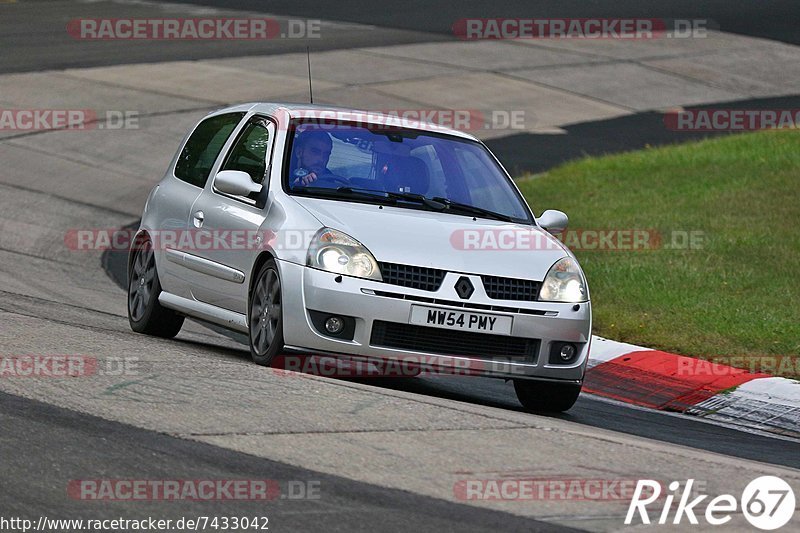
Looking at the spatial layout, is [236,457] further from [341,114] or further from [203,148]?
[203,148]

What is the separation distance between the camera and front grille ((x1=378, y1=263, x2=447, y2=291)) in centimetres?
838

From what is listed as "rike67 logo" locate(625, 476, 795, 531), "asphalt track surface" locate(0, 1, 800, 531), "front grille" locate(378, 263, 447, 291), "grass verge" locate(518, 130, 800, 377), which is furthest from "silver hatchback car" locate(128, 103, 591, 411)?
"grass verge" locate(518, 130, 800, 377)

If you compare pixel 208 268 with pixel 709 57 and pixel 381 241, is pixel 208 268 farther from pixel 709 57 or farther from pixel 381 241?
pixel 709 57

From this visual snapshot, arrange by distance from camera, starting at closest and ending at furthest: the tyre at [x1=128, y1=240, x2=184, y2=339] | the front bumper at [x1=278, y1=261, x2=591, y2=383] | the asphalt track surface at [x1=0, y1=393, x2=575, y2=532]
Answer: the asphalt track surface at [x1=0, y1=393, x2=575, y2=532], the front bumper at [x1=278, y1=261, x2=591, y2=383], the tyre at [x1=128, y1=240, x2=184, y2=339]

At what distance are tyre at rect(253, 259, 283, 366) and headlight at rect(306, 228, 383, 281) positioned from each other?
0.92 ft

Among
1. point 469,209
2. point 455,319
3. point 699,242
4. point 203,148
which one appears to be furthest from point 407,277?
point 699,242

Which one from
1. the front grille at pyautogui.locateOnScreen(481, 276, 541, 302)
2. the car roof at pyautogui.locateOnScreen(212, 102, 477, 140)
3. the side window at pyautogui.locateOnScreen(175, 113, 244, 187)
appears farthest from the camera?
the side window at pyautogui.locateOnScreen(175, 113, 244, 187)

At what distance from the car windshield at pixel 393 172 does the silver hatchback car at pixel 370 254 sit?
10 millimetres

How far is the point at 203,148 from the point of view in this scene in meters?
10.5

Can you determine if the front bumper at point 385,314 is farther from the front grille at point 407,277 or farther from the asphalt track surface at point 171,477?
the asphalt track surface at point 171,477

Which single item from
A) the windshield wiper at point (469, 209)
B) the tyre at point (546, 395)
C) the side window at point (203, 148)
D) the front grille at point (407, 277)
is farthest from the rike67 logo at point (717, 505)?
the side window at point (203, 148)

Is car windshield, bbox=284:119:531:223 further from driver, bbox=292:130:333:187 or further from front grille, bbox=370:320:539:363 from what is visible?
front grille, bbox=370:320:539:363

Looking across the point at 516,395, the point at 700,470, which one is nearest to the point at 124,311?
the point at 516,395

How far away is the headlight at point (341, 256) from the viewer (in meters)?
8.38
